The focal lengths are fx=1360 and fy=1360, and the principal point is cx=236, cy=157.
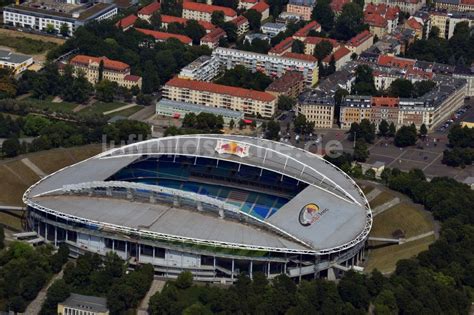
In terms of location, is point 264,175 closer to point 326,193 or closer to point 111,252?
point 326,193

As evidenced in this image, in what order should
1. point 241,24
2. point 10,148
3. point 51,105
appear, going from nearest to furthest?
1. point 10,148
2. point 51,105
3. point 241,24

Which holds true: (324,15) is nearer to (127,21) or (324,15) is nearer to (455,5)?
(455,5)

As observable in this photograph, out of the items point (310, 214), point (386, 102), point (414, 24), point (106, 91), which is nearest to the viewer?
point (310, 214)

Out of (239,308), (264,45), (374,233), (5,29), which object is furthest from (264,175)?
(5,29)

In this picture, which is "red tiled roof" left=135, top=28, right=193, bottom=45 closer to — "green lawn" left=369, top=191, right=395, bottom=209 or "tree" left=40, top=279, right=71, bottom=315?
"green lawn" left=369, top=191, right=395, bottom=209

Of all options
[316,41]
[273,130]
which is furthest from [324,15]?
[273,130]

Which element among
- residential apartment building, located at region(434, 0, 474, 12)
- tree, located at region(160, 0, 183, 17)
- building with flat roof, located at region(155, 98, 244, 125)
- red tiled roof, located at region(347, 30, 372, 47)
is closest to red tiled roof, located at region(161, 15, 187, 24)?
tree, located at region(160, 0, 183, 17)
